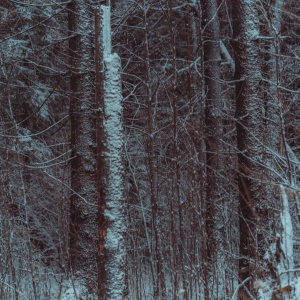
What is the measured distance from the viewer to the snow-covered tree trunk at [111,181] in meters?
5.46

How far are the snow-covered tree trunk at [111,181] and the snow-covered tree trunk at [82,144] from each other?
1527mm

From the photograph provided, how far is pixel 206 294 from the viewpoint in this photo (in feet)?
17.2

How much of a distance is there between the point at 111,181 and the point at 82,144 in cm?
204

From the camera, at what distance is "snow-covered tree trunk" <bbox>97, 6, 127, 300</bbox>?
546 cm

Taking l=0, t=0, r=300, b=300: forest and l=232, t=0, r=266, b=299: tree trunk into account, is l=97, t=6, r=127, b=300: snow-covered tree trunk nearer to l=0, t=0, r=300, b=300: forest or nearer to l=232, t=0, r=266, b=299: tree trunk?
l=0, t=0, r=300, b=300: forest

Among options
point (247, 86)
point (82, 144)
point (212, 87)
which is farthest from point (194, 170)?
point (212, 87)

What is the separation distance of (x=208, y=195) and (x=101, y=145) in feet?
10.6

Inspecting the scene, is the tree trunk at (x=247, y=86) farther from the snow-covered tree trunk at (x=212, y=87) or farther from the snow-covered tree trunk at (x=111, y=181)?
the snow-covered tree trunk at (x=212, y=87)

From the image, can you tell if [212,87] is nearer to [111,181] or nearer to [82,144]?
[82,144]

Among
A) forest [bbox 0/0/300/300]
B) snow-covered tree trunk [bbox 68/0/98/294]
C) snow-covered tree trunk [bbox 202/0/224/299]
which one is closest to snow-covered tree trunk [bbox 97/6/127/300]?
forest [bbox 0/0/300/300]

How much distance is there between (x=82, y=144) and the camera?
7453mm

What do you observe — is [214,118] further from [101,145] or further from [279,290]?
[279,290]

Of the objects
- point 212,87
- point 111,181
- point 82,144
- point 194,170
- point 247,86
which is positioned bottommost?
point 111,181

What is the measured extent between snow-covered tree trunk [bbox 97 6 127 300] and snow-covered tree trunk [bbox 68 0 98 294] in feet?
5.01
